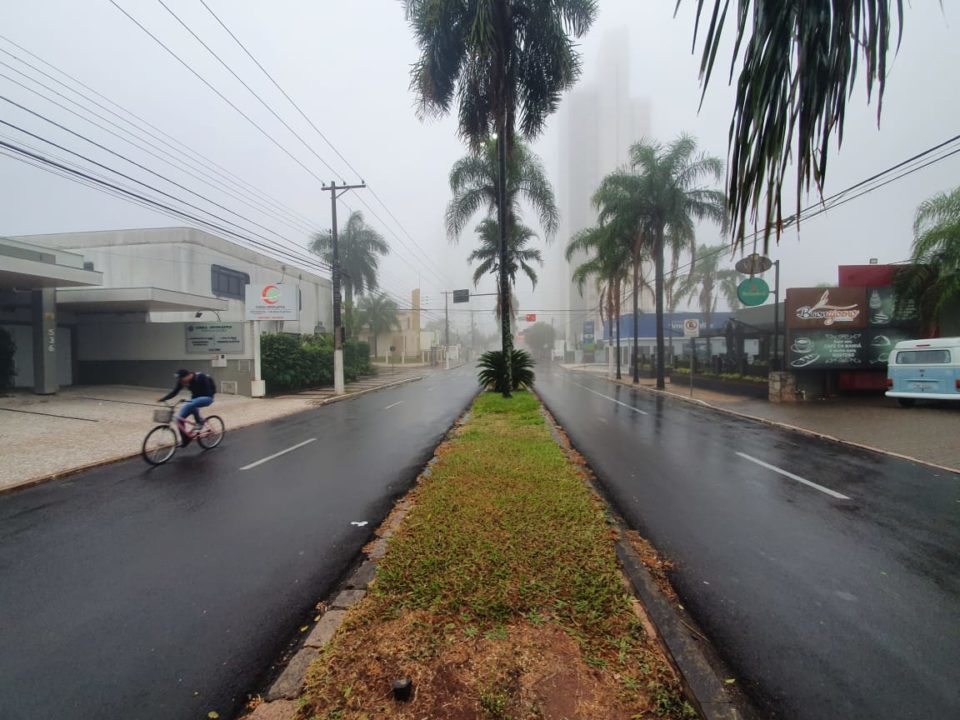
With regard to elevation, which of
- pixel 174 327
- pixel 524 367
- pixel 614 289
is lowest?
pixel 524 367

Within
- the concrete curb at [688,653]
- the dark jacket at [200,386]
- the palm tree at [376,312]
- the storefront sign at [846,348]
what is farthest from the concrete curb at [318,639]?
the palm tree at [376,312]

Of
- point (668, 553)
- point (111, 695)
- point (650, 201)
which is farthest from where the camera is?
point (650, 201)

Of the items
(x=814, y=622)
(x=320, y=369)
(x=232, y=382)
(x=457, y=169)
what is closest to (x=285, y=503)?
(x=814, y=622)

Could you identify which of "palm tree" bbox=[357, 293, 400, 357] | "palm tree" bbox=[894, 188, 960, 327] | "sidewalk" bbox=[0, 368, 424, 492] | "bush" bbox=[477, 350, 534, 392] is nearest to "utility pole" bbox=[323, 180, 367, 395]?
"sidewalk" bbox=[0, 368, 424, 492]

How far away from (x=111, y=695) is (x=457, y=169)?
63.8ft

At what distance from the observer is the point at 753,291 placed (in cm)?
1666

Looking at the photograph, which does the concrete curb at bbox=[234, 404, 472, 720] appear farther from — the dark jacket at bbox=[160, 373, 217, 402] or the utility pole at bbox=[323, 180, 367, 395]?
the utility pole at bbox=[323, 180, 367, 395]

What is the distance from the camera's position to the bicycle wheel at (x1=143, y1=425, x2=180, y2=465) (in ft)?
24.2

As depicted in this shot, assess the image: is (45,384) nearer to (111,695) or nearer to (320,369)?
(320,369)

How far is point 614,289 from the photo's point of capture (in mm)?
25203

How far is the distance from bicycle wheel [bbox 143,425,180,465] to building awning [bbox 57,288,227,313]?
1040cm

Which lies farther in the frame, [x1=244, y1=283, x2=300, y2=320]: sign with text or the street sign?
[x1=244, y1=283, x2=300, y2=320]: sign with text

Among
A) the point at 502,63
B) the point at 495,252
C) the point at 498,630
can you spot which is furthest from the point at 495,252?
the point at 498,630

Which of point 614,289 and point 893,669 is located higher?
point 614,289
